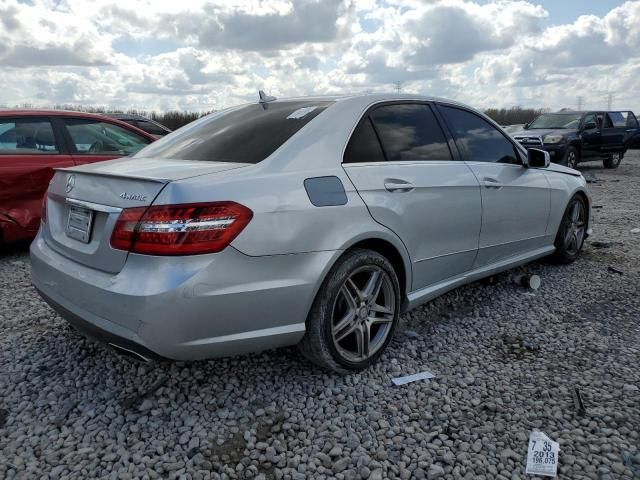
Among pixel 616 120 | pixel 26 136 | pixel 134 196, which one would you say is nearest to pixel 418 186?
pixel 134 196

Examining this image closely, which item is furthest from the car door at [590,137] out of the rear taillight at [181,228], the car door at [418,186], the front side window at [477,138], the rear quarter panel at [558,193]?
the rear taillight at [181,228]

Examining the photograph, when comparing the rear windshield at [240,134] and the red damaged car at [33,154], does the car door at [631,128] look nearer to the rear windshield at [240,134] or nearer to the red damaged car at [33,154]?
the red damaged car at [33,154]

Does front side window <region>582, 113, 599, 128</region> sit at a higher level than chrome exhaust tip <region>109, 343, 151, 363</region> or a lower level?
higher

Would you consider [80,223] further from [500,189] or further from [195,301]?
[500,189]

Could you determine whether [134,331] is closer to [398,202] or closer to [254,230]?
[254,230]

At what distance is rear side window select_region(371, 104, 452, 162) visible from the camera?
10.6ft

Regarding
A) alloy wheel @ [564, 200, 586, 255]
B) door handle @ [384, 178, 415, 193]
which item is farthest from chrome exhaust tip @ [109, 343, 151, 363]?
alloy wheel @ [564, 200, 586, 255]

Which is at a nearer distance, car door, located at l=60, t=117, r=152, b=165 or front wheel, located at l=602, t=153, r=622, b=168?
car door, located at l=60, t=117, r=152, b=165

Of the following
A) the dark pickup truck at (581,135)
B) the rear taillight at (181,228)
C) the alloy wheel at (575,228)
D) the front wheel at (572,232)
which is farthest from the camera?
the dark pickup truck at (581,135)

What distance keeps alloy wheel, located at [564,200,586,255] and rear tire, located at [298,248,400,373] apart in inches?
112

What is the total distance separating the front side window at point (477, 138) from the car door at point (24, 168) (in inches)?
154

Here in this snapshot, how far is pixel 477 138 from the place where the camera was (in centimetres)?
404

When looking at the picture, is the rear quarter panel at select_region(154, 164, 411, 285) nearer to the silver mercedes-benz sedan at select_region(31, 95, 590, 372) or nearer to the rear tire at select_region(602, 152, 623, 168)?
the silver mercedes-benz sedan at select_region(31, 95, 590, 372)

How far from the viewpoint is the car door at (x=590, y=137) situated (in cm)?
1397
